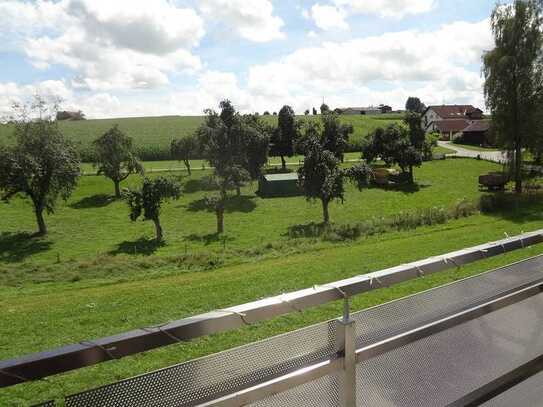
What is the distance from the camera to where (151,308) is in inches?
389

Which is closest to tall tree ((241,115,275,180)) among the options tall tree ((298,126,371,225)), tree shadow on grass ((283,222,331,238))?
tall tree ((298,126,371,225))

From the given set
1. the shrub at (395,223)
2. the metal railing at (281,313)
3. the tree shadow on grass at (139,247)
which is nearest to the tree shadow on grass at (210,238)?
the tree shadow on grass at (139,247)

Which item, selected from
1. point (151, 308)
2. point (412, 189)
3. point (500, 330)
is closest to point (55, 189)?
point (151, 308)

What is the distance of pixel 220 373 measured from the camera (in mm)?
1688

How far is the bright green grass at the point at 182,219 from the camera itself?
83.6 feet

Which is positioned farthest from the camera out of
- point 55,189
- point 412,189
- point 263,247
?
point 412,189

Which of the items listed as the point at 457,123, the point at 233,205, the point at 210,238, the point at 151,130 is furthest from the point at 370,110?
the point at 210,238

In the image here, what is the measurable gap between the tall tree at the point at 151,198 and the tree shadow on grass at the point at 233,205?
6.71m

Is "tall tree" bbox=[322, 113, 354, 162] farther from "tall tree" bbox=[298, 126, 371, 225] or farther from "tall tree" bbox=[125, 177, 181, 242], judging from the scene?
"tall tree" bbox=[125, 177, 181, 242]

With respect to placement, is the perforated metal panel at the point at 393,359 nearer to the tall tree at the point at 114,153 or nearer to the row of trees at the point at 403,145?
the tall tree at the point at 114,153

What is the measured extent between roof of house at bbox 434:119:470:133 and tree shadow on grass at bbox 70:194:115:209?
221 feet

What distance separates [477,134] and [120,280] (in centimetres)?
7432

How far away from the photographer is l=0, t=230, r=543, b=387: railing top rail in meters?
1.32

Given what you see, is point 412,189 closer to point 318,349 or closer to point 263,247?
point 263,247
